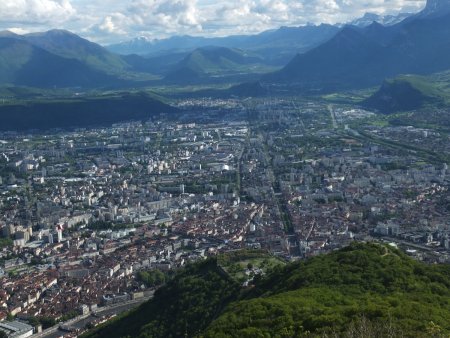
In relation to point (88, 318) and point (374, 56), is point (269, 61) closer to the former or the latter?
point (374, 56)

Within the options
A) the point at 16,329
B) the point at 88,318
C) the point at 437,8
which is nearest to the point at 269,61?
the point at 437,8

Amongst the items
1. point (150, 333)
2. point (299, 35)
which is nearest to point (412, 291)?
point (150, 333)

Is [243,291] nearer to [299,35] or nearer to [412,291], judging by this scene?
[412,291]

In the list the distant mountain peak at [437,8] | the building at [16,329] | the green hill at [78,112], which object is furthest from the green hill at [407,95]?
Result: the building at [16,329]

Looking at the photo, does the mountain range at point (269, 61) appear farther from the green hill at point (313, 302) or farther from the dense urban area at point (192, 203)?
the green hill at point (313, 302)

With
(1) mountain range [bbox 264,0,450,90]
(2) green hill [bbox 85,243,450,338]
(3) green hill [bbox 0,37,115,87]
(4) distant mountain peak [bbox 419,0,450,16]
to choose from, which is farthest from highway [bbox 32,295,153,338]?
(3) green hill [bbox 0,37,115,87]
